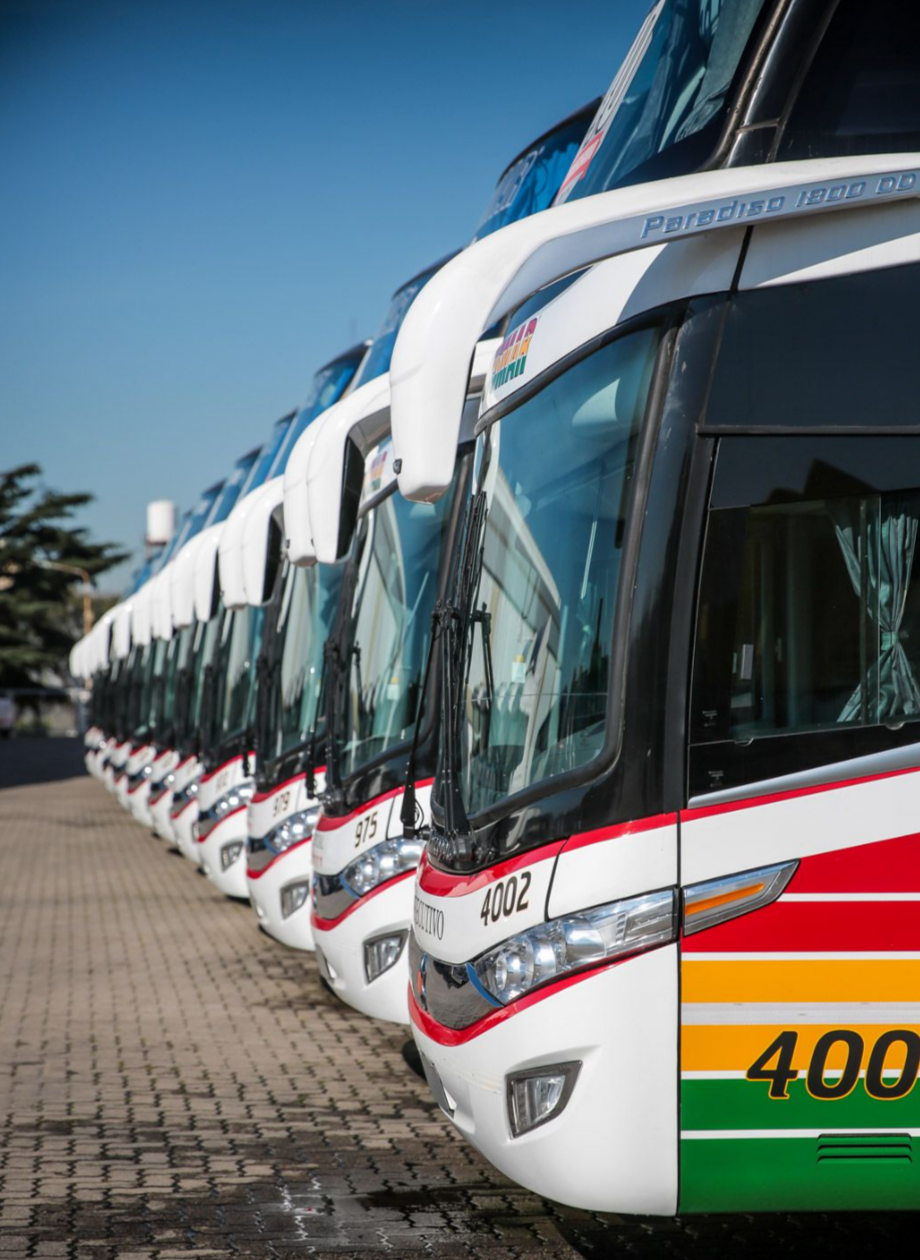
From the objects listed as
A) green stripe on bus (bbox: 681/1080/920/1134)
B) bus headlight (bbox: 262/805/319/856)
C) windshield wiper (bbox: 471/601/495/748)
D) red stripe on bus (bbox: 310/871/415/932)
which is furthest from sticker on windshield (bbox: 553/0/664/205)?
bus headlight (bbox: 262/805/319/856)

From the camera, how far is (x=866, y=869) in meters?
4.14

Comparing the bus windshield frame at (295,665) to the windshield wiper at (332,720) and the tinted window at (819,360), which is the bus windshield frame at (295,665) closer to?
the windshield wiper at (332,720)

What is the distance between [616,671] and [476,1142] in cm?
135

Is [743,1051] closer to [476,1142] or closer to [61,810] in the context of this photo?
[476,1142]

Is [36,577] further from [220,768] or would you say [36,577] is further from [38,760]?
[220,768]

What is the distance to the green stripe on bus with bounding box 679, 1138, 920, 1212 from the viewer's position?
409 centimetres

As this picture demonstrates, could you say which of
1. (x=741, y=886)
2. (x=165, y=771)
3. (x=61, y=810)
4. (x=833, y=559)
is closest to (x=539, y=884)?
(x=741, y=886)

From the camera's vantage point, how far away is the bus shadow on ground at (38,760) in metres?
37.1

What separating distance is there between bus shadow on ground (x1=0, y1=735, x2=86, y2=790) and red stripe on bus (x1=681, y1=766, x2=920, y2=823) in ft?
102

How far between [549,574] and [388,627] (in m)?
3.63

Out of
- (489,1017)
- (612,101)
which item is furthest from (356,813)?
(612,101)

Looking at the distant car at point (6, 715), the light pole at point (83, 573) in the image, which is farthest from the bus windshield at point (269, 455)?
the light pole at point (83, 573)

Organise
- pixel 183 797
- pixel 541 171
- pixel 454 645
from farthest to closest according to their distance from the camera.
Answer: pixel 183 797 → pixel 541 171 → pixel 454 645

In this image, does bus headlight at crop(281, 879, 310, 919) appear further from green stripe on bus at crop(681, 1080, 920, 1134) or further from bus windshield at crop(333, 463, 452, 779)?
green stripe on bus at crop(681, 1080, 920, 1134)
